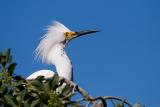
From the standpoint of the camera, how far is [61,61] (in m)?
9.37

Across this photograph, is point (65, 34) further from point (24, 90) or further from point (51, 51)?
point (24, 90)

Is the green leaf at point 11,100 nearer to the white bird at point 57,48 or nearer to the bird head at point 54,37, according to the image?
the white bird at point 57,48

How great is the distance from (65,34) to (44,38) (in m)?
0.47

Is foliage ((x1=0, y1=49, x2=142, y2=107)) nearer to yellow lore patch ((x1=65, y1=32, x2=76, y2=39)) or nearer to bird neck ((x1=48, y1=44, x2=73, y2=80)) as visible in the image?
bird neck ((x1=48, y1=44, x2=73, y2=80))

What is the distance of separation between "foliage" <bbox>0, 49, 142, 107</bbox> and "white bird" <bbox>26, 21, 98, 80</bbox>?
3.80 meters

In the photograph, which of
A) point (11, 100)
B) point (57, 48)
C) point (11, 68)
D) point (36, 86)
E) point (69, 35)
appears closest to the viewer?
point (11, 100)

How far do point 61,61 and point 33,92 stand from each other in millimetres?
4988

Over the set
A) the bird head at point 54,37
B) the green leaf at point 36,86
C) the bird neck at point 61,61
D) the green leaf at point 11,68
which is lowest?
the green leaf at point 36,86

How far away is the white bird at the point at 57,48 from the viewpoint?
30.1 ft

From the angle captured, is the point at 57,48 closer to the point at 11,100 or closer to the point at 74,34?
the point at 74,34

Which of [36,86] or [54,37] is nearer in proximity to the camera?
[36,86]

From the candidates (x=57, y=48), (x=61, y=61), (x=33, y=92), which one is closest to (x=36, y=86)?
(x=33, y=92)

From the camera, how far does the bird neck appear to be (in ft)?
29.9

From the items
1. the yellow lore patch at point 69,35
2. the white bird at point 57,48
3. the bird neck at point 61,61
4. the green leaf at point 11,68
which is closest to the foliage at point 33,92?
the green leaf at point 11,68
